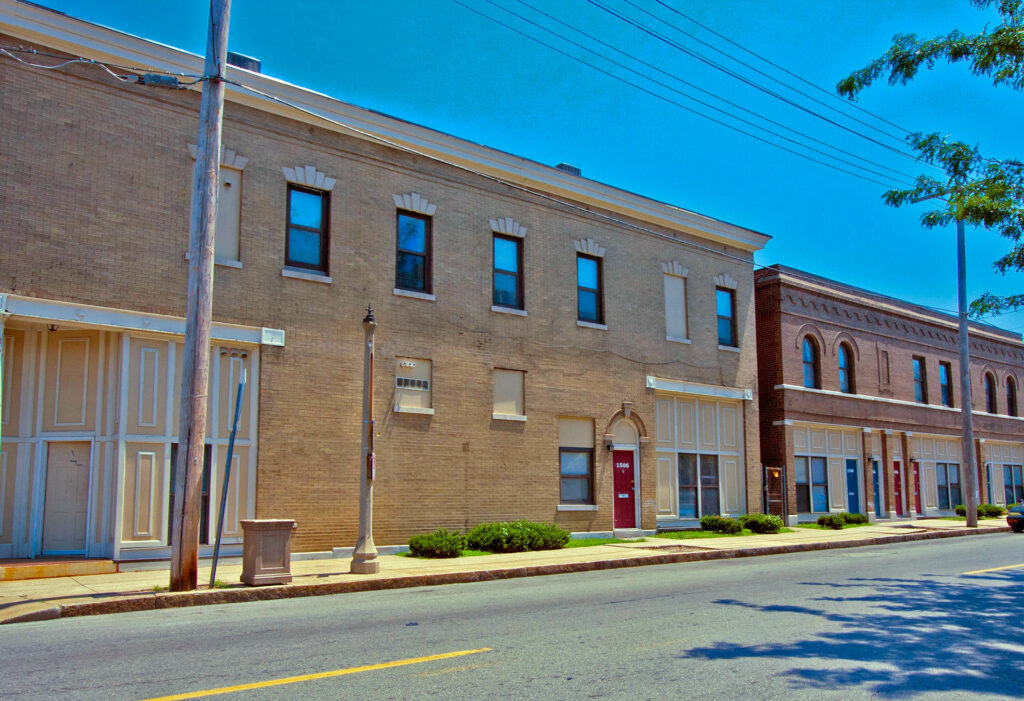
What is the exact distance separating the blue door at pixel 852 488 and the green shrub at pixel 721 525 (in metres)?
8.46

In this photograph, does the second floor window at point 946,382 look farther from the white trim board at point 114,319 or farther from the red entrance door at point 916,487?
the white trim board at point 114,319

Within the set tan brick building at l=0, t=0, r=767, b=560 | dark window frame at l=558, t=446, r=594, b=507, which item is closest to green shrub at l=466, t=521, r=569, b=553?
tan brick building at l=0, t=0, r=767, b=560

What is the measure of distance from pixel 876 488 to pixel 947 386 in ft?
25.0

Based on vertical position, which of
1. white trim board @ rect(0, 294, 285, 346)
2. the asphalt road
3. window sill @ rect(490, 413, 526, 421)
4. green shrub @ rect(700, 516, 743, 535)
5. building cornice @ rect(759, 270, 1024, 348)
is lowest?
the asphalt road

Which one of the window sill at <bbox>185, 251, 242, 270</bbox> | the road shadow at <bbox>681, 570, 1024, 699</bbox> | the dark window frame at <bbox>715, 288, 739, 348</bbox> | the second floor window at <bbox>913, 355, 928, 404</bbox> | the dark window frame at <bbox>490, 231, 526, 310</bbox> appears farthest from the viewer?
the second floor window at <bbox>913, 355, 928, 404</bbox>

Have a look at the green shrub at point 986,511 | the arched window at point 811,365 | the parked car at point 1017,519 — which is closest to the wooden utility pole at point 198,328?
the arched window at point 811,365

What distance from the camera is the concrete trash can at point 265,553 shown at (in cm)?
1248

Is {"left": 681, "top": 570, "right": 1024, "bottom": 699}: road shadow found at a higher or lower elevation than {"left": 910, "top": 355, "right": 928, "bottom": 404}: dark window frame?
lower

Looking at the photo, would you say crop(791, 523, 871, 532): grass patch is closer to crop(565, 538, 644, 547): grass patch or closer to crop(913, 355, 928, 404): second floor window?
crop(565, 538, 644, 547): grass patch

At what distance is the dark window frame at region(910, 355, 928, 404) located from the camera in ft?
112

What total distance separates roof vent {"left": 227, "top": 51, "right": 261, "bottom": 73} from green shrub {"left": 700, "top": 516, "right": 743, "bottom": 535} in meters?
16.2

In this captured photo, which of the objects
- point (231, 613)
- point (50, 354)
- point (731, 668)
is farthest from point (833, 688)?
point (50, 354)

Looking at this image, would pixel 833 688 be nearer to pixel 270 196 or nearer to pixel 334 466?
pixel 334 466

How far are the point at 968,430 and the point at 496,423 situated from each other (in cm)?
1639
